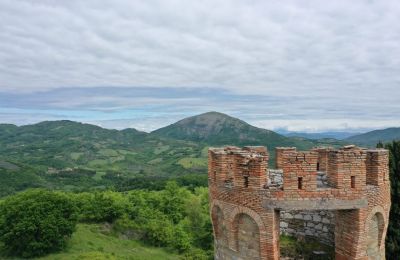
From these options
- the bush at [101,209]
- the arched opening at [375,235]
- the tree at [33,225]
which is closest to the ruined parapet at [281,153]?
the arched opening at [375,235]

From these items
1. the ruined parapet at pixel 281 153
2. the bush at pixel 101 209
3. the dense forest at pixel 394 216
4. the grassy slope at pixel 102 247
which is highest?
the ruined parapet at pixel 281 153

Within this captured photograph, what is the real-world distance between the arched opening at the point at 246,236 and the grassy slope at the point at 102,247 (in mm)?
43754

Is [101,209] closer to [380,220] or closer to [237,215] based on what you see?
[237,215]

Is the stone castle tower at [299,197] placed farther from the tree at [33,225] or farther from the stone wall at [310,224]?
the tree at [33,225]

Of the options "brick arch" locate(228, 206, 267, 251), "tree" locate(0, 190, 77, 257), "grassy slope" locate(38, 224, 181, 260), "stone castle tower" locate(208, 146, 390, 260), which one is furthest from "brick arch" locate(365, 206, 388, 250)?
"tree" locate(0, 190, 77, 257)

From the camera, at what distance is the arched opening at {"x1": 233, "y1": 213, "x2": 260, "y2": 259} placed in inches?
452

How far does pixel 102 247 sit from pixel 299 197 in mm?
52301

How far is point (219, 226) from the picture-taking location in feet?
42.3

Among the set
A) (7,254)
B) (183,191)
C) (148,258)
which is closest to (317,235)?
(148,258)

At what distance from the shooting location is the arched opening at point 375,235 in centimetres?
1168

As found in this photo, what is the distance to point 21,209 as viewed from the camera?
5291cm

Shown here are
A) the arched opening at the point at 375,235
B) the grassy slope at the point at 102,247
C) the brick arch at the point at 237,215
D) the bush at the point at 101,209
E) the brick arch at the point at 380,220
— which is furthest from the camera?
the bush at the point at 101,209

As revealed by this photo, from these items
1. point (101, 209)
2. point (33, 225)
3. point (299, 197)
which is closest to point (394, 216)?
point (299, 197)

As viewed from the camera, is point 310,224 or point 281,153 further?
point 310,224
